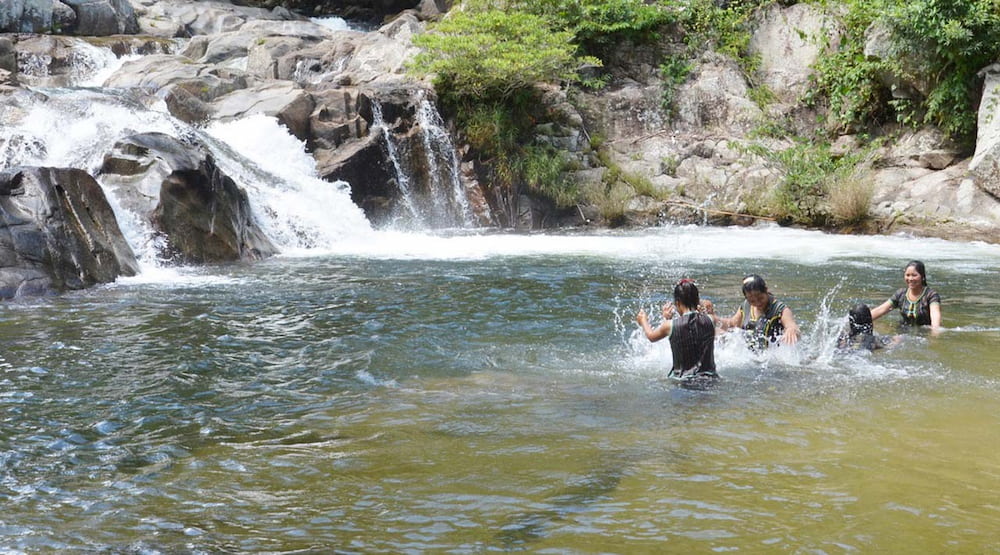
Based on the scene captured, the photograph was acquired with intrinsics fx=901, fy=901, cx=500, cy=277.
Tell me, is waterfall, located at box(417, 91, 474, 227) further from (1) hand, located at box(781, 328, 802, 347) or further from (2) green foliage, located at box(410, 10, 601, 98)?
(1) hand, located at box(781, 328, 802, 347)

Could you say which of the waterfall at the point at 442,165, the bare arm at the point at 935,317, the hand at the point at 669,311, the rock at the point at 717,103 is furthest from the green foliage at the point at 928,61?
the hand at the point at 669,311

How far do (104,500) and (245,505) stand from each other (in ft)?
2.38

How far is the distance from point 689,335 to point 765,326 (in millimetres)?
1051

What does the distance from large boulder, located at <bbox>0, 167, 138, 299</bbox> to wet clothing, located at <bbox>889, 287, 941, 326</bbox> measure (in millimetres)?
9376

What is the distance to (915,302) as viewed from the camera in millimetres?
8719

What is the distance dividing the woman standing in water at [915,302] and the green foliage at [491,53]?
38.2 feet

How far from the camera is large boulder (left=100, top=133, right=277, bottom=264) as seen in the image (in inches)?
→ 516

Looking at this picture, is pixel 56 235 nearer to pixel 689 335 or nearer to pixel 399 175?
pixel 689 335

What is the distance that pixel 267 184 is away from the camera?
1656 centimetres

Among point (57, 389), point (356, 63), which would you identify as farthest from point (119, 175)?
point (356, 63)

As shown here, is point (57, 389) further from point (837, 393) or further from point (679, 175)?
point (679, 175)

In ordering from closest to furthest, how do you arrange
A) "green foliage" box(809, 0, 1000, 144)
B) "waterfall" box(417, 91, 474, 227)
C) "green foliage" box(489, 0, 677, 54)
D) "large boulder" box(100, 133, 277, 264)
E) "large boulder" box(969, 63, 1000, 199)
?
"large boulder" box(100, 133, 277, 264) → "large boulder" box(969, 63, 1000, 199) → "green foliage" box(809, 0, 1000, 144) → "waterfall" box(417, 91, 474, 227) → "green foliage" box(489, 0, 677, 54)

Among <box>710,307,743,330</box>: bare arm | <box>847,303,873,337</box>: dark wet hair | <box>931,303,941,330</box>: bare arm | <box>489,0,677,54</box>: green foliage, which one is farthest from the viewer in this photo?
<box>489,0,677,54</box>: green foliage

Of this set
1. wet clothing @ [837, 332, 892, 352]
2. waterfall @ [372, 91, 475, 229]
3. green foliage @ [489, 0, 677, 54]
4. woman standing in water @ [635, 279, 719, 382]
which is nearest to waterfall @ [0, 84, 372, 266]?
waterfall @ [372, 91, 475, 229]
